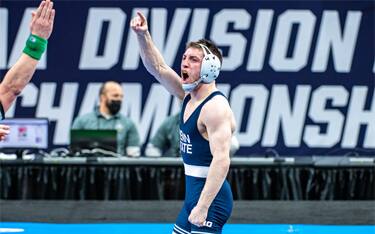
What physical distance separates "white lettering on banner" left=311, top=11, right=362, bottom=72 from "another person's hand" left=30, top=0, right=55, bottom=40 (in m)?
8.60

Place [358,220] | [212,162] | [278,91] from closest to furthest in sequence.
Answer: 1. [212,162]
2. [358,220]
3. [278,91]

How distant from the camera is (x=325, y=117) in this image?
13.1 metres

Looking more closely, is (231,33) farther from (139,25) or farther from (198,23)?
(139,25)

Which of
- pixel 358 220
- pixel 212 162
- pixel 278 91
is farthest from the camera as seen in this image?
pixel 278 91

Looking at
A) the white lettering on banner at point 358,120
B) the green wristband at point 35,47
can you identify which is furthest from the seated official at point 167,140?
the green wristband at point 35,47

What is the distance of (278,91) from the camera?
1298 cm

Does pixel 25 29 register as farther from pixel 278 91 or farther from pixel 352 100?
pixel 352 100

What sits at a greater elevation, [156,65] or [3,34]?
[3,34]

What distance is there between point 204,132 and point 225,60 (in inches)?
280

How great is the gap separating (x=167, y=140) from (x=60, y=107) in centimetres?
211

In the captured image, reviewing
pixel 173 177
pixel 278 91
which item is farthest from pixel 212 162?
pixel 278 91

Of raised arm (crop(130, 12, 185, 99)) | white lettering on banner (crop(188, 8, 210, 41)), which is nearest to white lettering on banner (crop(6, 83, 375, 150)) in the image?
white lettering on banner (crop(188, 8, 210, 41))

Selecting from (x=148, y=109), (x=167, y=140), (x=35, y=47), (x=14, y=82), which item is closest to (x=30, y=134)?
(x=167, y=140)

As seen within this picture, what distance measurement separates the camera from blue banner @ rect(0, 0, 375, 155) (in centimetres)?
1300
